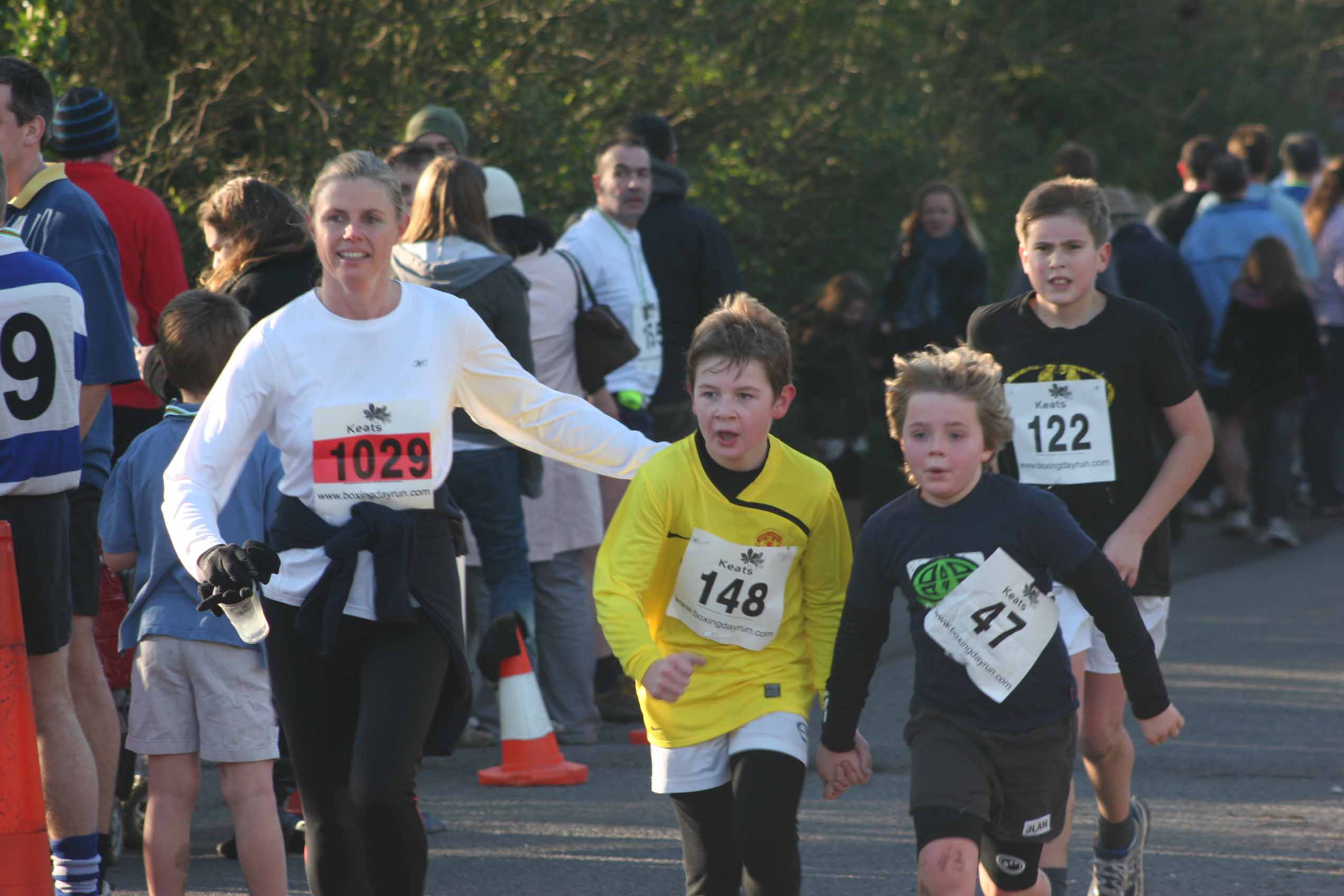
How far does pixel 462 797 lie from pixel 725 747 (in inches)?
94.3

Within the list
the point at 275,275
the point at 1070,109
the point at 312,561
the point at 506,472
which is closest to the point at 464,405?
the point at 312,561

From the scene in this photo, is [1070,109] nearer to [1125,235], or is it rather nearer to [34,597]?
[1125,235]

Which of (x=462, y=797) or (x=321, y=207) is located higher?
(x=321, y=207)

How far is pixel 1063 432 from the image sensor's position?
4961 mm

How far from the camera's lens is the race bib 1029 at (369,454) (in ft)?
13.2

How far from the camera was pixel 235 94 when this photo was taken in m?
9.03

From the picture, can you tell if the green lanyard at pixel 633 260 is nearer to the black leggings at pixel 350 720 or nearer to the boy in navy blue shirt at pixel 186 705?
the boy in navy blue shirt at pixel 186 705

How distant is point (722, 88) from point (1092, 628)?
732 cm

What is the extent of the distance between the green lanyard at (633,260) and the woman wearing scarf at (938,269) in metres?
3.45

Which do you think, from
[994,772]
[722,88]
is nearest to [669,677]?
[994,772]

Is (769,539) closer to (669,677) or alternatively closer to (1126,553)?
(669,677)

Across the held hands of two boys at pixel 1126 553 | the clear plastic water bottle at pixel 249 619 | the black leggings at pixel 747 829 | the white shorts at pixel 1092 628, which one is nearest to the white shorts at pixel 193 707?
the clear plastic water bottle at pixel 249 619

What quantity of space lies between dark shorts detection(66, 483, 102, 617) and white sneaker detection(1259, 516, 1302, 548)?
29.0ft

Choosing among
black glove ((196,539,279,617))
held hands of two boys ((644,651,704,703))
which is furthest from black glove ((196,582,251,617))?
held hands of two boys ((644,651,704,703))
